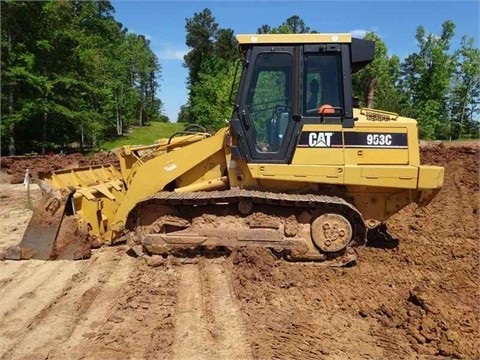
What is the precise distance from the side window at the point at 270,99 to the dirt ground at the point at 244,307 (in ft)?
4.92

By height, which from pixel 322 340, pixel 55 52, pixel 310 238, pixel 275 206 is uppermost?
pixel 55 52

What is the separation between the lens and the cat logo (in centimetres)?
622

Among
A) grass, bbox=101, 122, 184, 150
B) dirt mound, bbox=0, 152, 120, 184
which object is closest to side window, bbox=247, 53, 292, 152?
dirt mound, bbox=0, 152, 120, 184

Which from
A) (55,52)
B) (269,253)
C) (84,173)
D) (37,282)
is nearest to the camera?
(37,282)

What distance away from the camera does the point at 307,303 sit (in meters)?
4.97

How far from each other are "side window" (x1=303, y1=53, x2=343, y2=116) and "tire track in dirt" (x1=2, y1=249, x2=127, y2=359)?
128 inches

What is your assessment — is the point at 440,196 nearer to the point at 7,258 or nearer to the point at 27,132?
the point at 7,258

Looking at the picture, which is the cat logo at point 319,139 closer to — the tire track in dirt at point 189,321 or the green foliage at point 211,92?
the tire track in dirt at point 189,321

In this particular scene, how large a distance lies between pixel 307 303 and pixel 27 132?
29.1 meters

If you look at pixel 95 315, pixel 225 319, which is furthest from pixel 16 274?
pixel 225 319

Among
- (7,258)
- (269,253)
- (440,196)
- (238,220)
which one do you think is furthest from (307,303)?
(440,196)

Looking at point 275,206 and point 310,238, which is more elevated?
point 275,206

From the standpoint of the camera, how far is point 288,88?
6.25 meters

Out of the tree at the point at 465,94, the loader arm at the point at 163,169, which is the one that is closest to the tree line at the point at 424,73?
the tree at the point at 465,94
